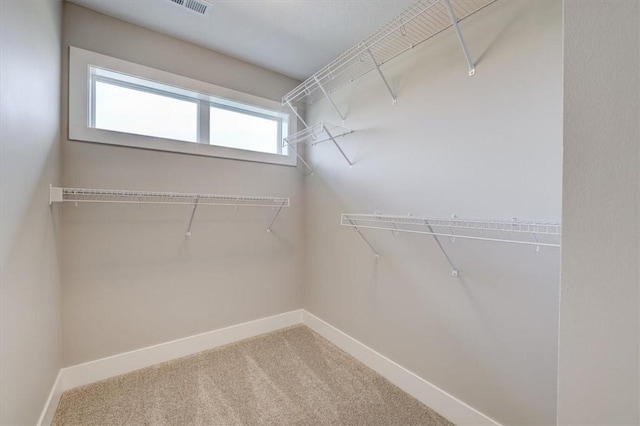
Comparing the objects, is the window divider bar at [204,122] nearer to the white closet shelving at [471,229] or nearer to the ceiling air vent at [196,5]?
the ceiling air vent at [196,5]

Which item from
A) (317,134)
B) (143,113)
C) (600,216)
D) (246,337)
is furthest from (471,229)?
(143,113)

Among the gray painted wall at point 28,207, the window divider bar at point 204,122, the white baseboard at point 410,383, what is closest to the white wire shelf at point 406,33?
the window divider bar at point 204,122

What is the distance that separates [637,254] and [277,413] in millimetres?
1791

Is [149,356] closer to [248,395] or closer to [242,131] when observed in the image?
[248,395]

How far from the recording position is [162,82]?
2104 millimetres

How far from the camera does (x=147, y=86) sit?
214cm

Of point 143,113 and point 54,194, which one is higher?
point 143,113

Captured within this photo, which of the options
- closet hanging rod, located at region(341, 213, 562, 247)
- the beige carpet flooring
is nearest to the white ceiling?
closet hanging rod, located at region(341, 213, 562, 247)

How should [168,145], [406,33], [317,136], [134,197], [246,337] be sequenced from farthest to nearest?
[317,136] → [246,337] → [168,145] → [134,197] → [406,33]

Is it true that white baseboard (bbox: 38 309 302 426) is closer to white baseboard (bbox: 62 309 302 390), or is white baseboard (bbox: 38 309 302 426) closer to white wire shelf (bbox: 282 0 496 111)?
white baseboard (bbox: 62 309 302 390)

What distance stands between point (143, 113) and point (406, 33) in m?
2.01

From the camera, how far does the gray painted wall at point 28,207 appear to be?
1.03 m

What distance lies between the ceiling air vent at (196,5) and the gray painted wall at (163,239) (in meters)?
0.48

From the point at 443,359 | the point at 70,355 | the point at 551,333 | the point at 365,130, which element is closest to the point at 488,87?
the point at 365,130
